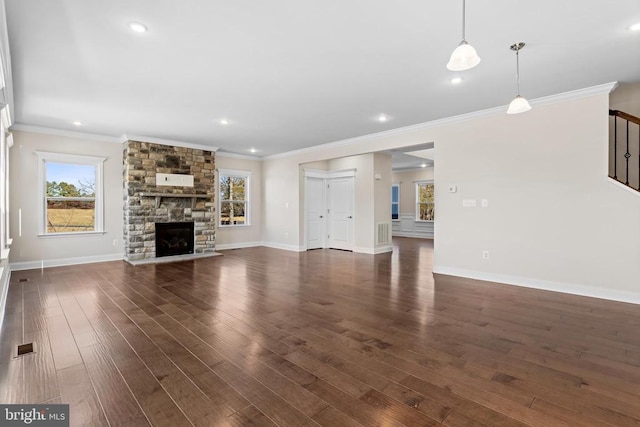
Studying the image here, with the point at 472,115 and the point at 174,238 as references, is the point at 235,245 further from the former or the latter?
the point at 472,115

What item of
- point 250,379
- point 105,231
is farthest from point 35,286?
point 250,379

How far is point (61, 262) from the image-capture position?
6145mm

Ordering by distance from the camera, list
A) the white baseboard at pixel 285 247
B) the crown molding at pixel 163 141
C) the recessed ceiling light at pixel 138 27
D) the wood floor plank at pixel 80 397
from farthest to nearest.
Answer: the white baseboard at pixel 285 247 < the crown molding at pixel 163 141 < the recessed ceiling light at pixel 138 27 < the wood floor plank at pixel 80 397

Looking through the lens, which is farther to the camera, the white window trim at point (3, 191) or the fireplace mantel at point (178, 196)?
the fireplace mantel at point (178, 196)

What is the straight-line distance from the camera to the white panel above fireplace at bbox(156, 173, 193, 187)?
22.7 feet

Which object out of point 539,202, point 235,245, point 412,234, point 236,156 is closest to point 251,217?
point 235,245

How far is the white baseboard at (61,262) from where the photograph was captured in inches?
225

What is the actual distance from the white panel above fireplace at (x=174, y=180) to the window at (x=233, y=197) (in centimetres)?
122

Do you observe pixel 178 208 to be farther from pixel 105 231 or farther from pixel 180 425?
pixel 180 425

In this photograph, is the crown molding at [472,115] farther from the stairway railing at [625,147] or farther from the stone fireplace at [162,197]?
the stone fireplace at [162,197]

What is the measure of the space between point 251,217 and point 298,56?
21.2ft

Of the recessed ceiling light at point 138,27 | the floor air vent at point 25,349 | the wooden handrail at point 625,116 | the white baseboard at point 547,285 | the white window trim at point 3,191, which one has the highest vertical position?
the recessed ceiling light at point 138,27

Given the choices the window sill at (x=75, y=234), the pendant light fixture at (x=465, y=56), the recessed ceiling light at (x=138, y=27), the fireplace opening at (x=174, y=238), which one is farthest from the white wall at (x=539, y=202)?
the window sill at (x=75, y=234)

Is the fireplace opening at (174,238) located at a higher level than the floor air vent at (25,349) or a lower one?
higher
